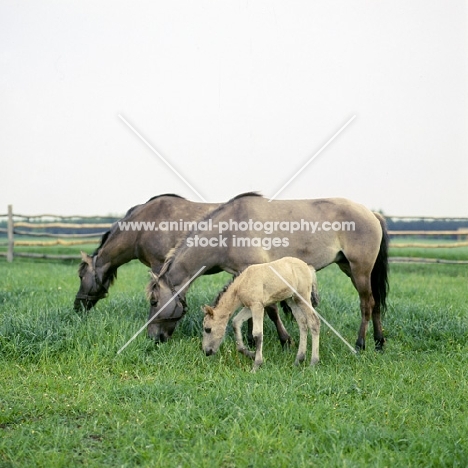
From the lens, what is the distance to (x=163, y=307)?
24.5 feet

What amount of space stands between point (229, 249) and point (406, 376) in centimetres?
280

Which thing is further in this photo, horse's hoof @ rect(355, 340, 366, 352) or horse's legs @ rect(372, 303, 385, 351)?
horse's legs @ rect(372, 303, 385, 351)

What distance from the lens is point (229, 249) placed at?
7824 mm

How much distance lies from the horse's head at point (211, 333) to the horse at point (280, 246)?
0.85 m

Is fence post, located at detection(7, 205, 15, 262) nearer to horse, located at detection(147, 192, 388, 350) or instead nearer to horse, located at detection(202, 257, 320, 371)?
horse, located at detection(147, 192, 388, 350)

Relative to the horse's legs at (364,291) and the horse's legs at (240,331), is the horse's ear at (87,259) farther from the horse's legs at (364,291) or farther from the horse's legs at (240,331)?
the horse's legs at (364,291)

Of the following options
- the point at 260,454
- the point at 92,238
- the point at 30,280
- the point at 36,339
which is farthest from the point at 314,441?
the point at 92,238

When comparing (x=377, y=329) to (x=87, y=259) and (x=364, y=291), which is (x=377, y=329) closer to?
(x=364, y=291)

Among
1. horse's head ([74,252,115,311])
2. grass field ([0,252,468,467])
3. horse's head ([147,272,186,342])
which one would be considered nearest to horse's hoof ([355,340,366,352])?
grass field ([0,252,468,467])

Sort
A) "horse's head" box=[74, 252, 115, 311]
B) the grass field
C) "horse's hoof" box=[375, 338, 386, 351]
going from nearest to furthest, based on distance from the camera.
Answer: the grass field < "horse's hoof" box=[375, 338, 386, 351] < "horse's head" box=[74, 252, 115, 311]

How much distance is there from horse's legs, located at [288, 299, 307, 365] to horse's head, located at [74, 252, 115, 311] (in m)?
3.27

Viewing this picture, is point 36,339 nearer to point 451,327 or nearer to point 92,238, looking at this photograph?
point 451,327

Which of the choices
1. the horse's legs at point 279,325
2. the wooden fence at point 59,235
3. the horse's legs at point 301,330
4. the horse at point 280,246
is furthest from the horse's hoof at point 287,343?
the wooden fence at point 59,235

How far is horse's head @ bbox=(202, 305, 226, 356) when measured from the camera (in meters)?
6.75
